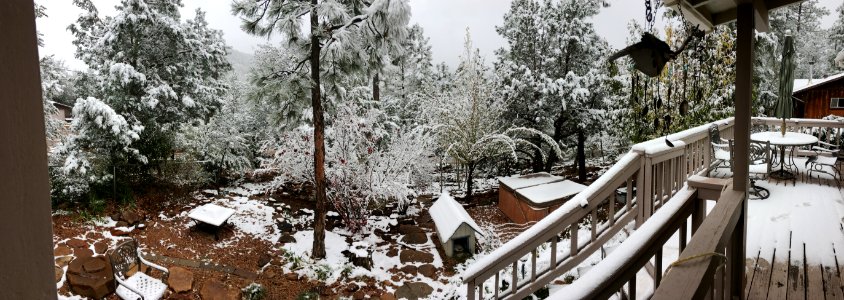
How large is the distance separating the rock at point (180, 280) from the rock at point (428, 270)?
145 inches

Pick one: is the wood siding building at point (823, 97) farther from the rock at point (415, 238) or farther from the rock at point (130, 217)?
the rock at point (130, 217)

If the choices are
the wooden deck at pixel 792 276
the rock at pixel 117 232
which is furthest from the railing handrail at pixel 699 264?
the rock at pixel 117 232

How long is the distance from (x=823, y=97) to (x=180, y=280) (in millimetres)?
22540

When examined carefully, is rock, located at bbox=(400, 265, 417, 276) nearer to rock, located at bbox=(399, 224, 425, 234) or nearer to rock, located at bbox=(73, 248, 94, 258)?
rock, located at bbox=(399, 224, 425, 234)

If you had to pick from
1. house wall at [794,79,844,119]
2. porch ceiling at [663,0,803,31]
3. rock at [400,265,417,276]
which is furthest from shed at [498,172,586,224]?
house wall at [794,79,844,119]

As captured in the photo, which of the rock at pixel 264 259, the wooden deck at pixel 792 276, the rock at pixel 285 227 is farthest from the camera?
the rock at pixel 285 227

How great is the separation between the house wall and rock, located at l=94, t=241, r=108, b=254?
23.3 m

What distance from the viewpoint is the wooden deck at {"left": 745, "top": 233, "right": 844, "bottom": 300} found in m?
2.70

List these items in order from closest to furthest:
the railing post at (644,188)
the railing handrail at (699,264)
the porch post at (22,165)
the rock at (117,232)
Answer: the porch post at (22,165) → the railing handrail at (699,264) → the railing post at (644,188) → the rock at (117,232)

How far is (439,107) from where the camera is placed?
13.2m

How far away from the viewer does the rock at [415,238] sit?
350 inches

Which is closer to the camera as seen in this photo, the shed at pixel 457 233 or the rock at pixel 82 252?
the rock at pixel 82 252

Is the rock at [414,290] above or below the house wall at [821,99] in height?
below

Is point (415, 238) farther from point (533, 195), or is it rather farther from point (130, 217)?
point (130, 217)
